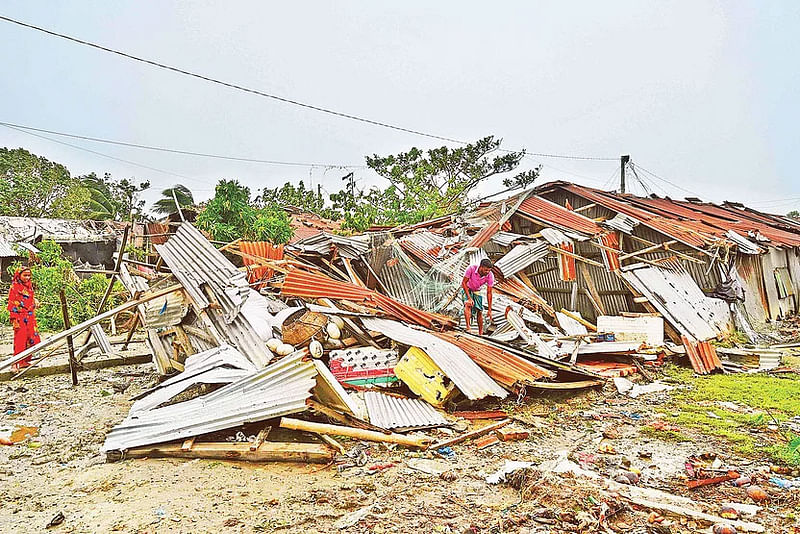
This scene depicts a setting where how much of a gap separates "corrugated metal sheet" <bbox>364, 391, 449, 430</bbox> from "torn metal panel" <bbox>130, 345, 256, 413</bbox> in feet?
4.82

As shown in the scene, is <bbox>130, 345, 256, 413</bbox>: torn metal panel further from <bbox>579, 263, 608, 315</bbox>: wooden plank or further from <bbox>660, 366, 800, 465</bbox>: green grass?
<bbox>579, 263, 608, 315</bbox>: wooden plank

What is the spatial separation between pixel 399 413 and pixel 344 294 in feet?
9.62

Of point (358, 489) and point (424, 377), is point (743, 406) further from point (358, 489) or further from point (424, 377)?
point (358, 489)

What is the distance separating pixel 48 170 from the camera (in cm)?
3406

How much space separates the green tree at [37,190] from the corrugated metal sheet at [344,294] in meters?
28.3

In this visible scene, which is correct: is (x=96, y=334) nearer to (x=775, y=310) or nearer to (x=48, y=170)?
(x=775, y=310)

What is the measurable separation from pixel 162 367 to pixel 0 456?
2815 millimetres

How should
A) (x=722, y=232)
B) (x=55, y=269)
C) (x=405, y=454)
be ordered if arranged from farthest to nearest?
(x=55, y=269) → (x=722, y=232) → (x=405, y=454)

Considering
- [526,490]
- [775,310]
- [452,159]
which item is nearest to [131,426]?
[526,490]

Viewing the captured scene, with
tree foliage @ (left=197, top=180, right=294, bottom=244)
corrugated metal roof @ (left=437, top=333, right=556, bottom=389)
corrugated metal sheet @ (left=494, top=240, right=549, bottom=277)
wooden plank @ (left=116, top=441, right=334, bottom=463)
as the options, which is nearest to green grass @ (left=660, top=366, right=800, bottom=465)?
corrugated metal roof @ (left=437, top=333, right=556, bottom=389)

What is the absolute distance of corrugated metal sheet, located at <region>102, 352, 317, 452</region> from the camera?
538 centimetres

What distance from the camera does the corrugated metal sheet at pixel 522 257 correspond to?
40.8ft

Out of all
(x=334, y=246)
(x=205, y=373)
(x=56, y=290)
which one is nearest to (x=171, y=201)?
(x=56, y=290)

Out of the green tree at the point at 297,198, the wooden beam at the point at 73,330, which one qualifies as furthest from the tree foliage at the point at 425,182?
the wooden beam at the point at 73,330
